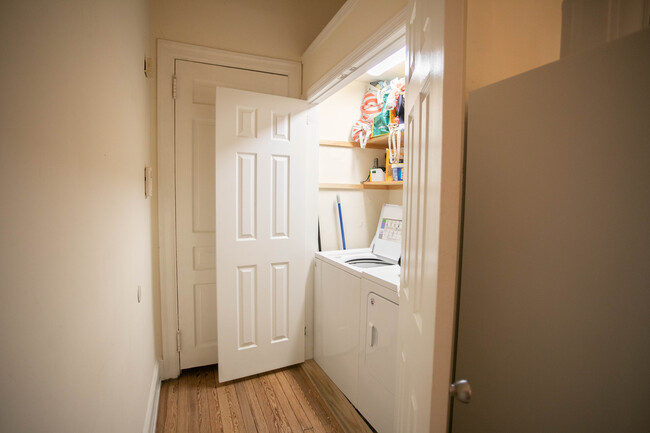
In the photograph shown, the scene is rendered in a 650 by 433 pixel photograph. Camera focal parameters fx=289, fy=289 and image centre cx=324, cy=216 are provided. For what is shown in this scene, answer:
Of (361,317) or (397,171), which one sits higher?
(397,171)

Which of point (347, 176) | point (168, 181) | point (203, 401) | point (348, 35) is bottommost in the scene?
point (203, 401)

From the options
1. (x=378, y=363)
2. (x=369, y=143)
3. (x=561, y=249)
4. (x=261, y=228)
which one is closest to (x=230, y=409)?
(x=378, y=363)

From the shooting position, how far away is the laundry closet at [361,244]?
1584 millimetres

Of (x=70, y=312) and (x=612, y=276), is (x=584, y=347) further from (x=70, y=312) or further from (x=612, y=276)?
(x=70, y=312)

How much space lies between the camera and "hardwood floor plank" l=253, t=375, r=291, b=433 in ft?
5.50

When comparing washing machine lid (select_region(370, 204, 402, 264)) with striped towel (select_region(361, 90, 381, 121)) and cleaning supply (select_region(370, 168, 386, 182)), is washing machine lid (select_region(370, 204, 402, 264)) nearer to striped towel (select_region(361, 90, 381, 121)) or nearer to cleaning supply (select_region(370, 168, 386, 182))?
cleaning supply (select_region(370, 168, 386, 182))

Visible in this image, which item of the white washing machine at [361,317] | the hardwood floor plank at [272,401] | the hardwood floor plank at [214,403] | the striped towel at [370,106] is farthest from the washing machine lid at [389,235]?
the hardwood floor plank at [214,403]

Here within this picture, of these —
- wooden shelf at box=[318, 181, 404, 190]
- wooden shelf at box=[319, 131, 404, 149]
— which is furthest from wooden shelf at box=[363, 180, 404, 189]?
wooden shelf at box=[319, 131, 404, 149]

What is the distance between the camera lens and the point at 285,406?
184 cm

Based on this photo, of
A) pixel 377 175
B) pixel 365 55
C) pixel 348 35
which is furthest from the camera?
pixel 377 175

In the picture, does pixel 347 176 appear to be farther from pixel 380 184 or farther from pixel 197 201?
pixel 197 201

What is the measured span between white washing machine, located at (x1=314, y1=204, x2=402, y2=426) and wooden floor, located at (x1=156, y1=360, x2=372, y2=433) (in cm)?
12

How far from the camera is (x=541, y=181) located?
Answer: 2.21 ft

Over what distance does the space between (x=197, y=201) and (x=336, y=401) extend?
1687mm
